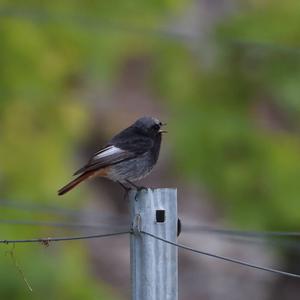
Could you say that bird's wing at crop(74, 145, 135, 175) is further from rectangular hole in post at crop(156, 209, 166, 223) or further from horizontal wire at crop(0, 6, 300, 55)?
horizontal wire at crop(0, 6, 300, 55)

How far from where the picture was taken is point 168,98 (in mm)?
15711

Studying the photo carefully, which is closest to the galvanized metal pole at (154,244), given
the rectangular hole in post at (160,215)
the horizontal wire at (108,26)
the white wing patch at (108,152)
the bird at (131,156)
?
the rectangular hole in post at (160,215)

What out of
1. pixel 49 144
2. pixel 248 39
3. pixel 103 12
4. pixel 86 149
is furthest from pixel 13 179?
pixel 86 149

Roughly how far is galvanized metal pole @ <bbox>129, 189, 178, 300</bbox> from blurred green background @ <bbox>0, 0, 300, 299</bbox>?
263 inches

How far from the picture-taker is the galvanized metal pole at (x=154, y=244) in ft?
20.4

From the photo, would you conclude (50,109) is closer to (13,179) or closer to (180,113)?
(13,179)

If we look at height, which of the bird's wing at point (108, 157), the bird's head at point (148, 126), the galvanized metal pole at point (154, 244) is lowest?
the galvanized metal pole at point (154, 244)

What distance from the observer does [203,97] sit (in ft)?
50.6

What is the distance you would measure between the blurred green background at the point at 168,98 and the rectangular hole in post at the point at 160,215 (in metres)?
6.71

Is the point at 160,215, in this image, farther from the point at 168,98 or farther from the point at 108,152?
the point at 168,98

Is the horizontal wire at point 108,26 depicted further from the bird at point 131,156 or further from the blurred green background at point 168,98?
the bird at point 131,156

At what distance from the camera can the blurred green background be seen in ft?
44.7

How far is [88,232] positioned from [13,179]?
14.3ft

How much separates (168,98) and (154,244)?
9532 mm
